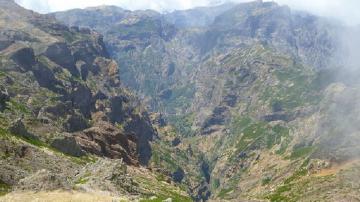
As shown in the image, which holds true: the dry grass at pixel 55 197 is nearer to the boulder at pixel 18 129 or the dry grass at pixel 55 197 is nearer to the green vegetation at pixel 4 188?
the green vegetation at pixel 4 188

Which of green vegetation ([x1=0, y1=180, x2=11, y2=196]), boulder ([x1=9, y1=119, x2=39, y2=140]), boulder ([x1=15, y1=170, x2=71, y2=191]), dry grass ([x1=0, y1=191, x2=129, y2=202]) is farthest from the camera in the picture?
boulder ([x1=9, y1=119, x2=39, y2=140])

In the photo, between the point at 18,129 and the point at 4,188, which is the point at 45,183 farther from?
the point at 18,129

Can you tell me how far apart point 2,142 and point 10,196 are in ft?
106

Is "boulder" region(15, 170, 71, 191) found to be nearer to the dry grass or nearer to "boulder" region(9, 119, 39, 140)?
the dry grass

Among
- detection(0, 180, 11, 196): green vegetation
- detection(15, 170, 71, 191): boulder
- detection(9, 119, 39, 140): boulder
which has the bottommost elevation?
detection(9, 119, 39, 140): boulder

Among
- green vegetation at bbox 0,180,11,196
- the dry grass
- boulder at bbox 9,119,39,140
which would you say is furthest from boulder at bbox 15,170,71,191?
boulder at bbox 9,119,39,140

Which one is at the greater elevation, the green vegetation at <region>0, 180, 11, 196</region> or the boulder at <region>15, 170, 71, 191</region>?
the boulder at <region>15, 170, 71, 191</region>

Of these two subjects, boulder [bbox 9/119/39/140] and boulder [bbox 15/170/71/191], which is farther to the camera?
boulder [bbox 9/119/39/140]

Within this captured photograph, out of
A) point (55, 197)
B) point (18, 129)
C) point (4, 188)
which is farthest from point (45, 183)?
point (18, 129)

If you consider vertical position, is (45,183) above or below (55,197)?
below

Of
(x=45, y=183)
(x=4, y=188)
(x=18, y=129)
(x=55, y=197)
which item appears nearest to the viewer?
(x=55, y=197)

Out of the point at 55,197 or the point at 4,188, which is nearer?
the point at 55,197

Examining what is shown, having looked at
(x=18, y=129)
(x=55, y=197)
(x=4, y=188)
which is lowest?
(x=18, y=129)

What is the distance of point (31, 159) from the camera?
99.5m
